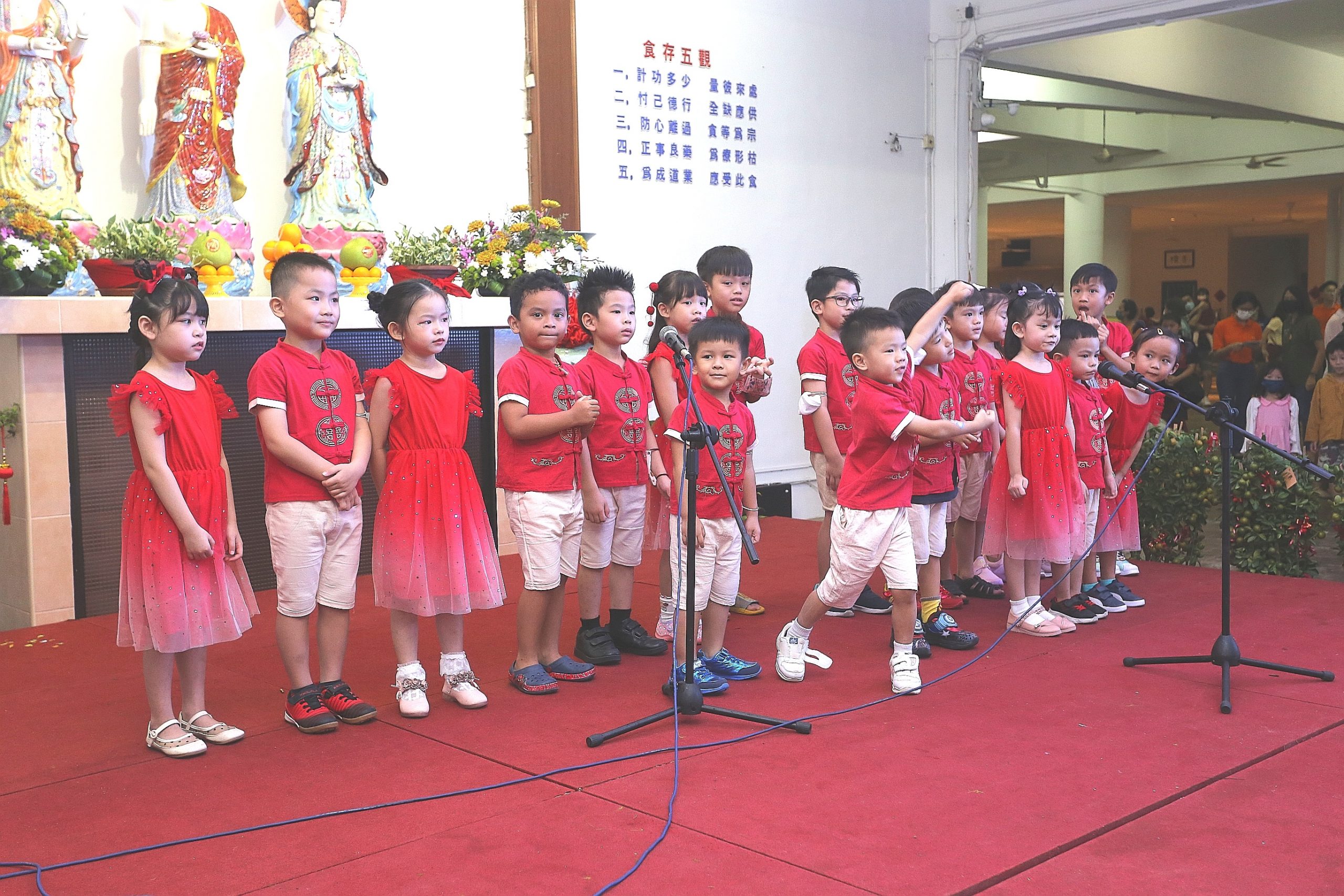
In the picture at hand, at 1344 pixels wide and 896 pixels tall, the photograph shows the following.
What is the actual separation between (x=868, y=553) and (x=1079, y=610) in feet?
4.09

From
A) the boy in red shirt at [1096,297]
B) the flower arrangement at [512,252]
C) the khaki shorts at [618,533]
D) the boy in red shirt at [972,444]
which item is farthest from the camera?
the flower arrangement at [512,252]

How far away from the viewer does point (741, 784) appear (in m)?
2.60

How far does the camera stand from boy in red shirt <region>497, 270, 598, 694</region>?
10.7 feet

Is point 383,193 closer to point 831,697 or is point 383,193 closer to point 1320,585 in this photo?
point 831,697

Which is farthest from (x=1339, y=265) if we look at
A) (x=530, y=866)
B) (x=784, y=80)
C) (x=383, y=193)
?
(x=530, y=866)

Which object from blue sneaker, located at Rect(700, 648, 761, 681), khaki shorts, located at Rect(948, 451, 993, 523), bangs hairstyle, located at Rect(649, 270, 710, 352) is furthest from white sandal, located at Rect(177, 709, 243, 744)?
khaki shorts, located at Rect(948, 451, 993, 523)

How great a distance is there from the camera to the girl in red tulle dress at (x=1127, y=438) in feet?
13.9

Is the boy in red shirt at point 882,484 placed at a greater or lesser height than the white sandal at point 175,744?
greater

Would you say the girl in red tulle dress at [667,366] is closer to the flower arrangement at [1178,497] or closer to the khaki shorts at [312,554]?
the khaki shorts at [312,554]

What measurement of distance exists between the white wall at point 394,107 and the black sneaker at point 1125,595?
144 inches

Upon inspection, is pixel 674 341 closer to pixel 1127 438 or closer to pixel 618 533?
pixel 618 533

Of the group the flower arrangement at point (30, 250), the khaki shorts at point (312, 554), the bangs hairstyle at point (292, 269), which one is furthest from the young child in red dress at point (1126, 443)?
the flower arrangement at point (30, 250)

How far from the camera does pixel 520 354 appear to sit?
337 cm

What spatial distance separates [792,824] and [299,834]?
964mm
